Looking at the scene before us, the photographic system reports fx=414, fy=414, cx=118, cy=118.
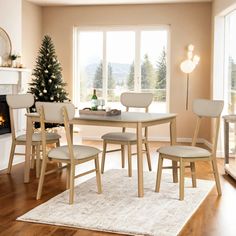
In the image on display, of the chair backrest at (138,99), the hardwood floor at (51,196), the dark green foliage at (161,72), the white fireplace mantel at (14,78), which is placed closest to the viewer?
the hardwood floor at (51,196)

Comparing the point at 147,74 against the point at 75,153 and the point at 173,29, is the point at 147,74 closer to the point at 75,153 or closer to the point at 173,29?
the point at 173,29

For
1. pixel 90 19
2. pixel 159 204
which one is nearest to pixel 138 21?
pixel 90 19

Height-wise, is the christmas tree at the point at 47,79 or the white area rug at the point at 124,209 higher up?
the christmas tree at the point at 47,79

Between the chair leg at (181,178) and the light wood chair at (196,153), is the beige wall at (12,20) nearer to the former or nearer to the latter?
the light wood chair at (196,153)

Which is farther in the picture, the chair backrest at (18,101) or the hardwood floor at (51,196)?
the chair backrest at (18,101)

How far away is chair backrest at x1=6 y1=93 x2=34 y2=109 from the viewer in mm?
4908

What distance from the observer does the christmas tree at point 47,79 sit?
6887 millimetres

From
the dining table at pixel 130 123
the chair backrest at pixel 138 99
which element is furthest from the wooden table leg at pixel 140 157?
the chair backrest at pixel 138 99

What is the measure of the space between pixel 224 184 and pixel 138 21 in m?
4.19

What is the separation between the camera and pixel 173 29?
7785 millimetres

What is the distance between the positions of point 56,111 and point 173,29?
4.60 metres

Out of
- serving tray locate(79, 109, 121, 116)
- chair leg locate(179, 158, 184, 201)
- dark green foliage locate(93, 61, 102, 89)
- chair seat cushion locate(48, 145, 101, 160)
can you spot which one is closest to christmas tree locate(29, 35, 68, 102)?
dark green foliage locate(93, 61, 102, 89)

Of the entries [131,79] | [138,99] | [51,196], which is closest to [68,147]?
[51,196]

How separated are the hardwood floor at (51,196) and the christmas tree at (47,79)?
5.92ft
